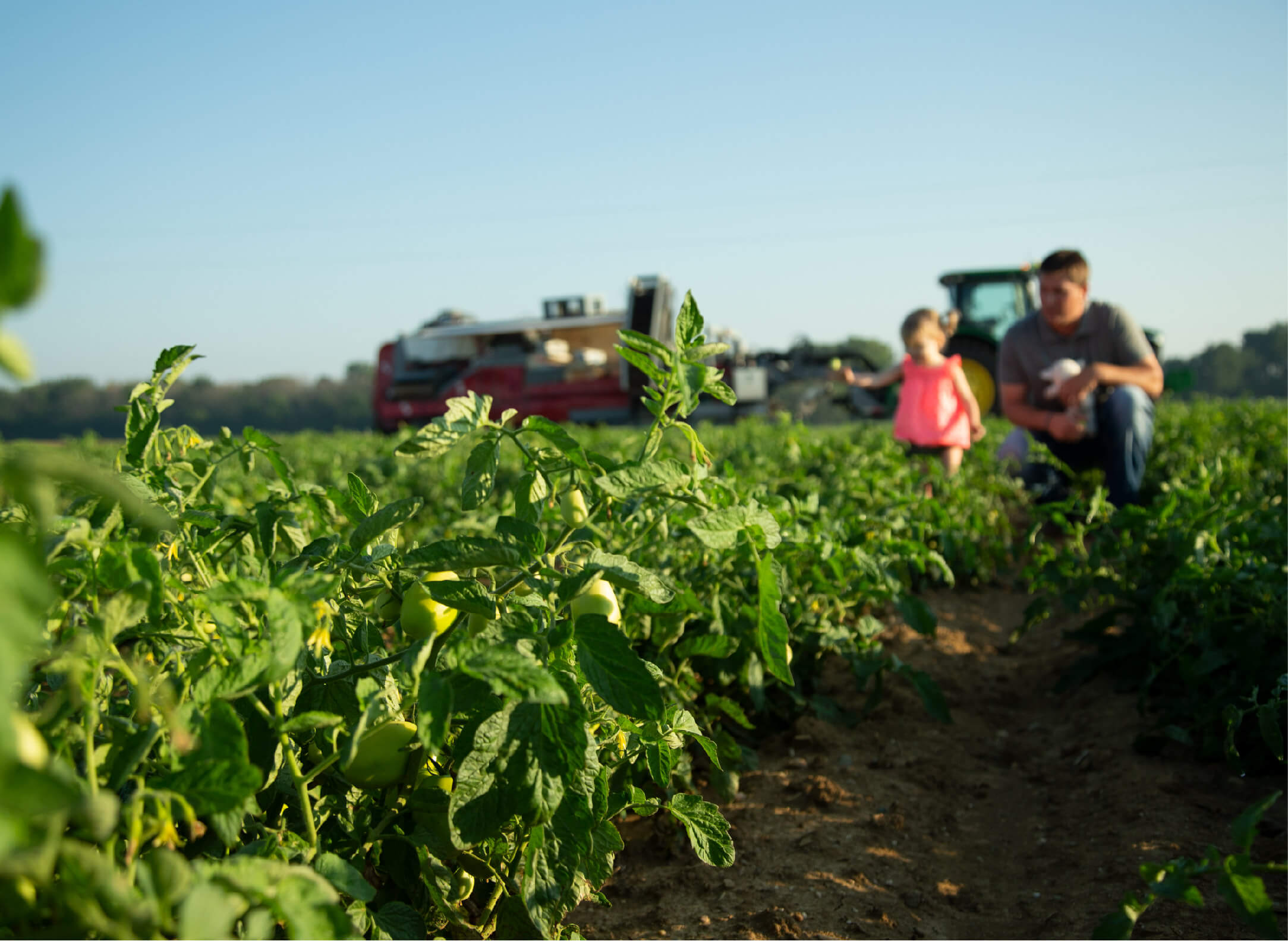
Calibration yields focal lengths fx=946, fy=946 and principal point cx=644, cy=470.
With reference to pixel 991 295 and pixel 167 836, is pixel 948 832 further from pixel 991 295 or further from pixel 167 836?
pixel 991 295

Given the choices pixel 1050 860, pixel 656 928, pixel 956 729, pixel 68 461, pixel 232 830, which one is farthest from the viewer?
pixel 956 729

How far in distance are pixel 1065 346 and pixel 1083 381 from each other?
519mm

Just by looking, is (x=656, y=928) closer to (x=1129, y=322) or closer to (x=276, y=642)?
(x=276, y=642)

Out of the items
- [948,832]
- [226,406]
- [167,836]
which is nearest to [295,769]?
[167,836]

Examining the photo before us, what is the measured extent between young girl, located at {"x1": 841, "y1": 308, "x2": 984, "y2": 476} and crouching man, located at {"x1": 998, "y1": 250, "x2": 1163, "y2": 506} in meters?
0.37

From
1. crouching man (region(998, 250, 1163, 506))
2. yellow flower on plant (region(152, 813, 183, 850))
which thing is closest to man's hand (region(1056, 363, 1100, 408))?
crouching man (region(998, 250, 1163, 506))

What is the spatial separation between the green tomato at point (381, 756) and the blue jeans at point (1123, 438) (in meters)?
4.56

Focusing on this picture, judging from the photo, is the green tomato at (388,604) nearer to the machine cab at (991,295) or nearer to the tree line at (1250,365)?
the machine cab at (991,295)

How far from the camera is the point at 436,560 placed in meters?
1.08

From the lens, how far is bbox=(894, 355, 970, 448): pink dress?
5.68 meters

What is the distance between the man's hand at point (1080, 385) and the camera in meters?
4.71

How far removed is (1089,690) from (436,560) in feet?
8.92

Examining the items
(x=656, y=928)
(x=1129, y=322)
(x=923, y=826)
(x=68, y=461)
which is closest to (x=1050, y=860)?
(x=923, y=826)

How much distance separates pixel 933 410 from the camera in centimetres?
570
